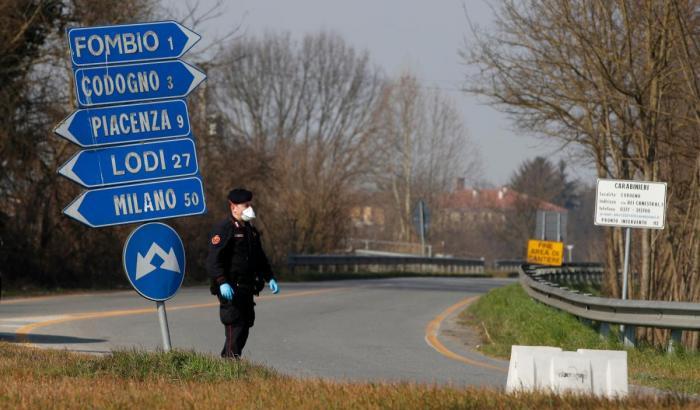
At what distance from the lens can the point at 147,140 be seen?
1039 cm

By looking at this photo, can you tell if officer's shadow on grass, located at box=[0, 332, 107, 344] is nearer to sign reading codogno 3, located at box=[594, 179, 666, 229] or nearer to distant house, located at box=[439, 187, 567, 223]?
sign reading codogno 3, located at box=[594, 179, 666, 229]

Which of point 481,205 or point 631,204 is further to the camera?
point 481,205

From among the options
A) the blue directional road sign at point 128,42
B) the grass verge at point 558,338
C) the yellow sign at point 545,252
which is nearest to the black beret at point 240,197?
the blue directional road sign at point 128,42

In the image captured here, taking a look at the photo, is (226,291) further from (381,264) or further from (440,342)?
(381,264)

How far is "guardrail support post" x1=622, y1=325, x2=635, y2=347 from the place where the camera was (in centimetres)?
1605

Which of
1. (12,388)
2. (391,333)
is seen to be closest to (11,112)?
(391,333)

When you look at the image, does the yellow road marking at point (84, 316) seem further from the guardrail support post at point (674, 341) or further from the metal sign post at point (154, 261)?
the guardrail support post at point (674, 341)

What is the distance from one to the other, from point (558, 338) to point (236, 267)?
7523 mm

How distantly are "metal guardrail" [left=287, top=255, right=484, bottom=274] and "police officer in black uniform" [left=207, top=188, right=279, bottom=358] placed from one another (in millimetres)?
32699

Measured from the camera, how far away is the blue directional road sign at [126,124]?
10.1 metres

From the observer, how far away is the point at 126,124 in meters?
10.3

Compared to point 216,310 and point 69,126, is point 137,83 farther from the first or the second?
point 216,310

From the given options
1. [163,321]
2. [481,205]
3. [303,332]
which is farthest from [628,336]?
[481,205]

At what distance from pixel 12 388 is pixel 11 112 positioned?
69.3 feet
